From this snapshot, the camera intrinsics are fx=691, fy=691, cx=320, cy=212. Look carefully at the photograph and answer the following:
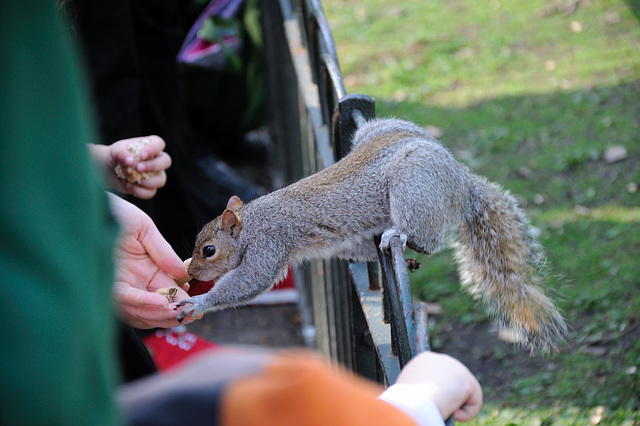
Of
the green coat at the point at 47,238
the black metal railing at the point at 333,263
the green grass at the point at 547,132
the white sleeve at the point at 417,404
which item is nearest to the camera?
the green coat at the point at 47,238

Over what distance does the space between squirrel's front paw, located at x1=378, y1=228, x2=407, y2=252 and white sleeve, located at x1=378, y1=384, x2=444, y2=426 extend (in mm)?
368

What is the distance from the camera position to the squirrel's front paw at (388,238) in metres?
0.95

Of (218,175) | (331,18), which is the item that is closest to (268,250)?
(218,175)

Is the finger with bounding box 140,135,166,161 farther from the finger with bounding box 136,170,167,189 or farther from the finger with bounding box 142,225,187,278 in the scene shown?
the finger with bounding box 142,225,187,278

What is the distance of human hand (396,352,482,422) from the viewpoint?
0.56m

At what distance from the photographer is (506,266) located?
3.54 feet

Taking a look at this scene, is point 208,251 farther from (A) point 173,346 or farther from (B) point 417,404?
(B) point 417,404

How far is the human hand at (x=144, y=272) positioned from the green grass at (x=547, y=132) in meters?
0.65

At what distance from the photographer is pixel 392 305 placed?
74 cm

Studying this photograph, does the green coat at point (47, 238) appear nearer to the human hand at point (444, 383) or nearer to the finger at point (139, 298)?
the human hand at point (444, 383)

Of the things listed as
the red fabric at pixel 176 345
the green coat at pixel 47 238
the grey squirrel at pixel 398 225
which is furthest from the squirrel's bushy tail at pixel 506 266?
the green coat at pixel 47 238

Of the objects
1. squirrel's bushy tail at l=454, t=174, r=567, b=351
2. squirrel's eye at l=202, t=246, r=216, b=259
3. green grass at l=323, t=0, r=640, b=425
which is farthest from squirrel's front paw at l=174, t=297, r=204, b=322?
green grass at l=323, t=0, r=640, b=425

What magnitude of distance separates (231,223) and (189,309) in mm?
256

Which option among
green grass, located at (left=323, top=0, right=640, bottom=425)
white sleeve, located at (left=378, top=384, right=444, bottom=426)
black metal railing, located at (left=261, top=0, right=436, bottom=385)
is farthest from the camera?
green grass, located at (left=323, top=0, right=640, bottom=425)
